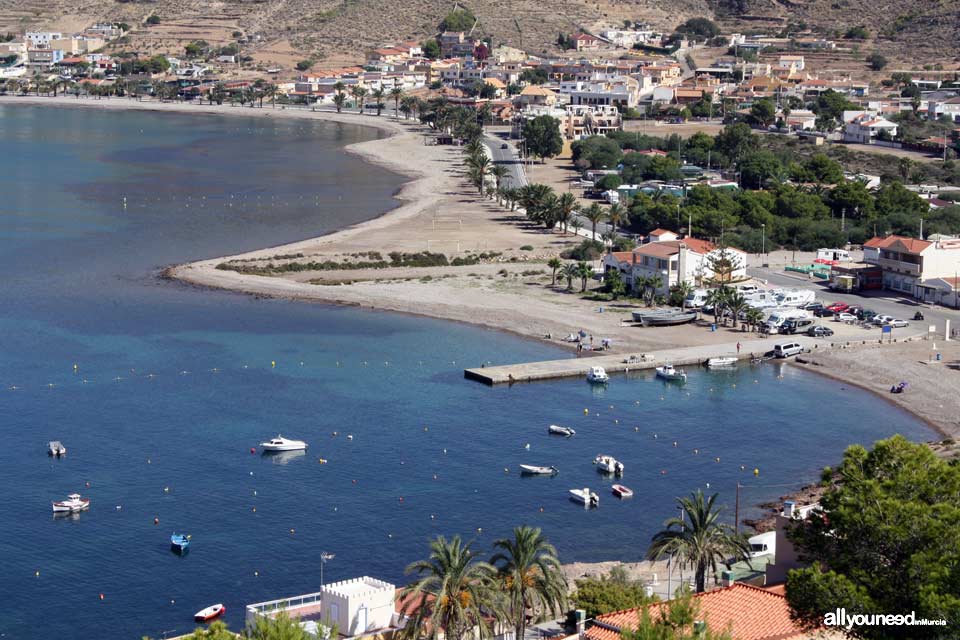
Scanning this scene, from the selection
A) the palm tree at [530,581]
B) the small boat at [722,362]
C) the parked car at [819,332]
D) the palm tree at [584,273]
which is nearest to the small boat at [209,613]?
the palm tree at [530,581]

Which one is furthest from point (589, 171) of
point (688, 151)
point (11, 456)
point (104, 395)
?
point (11, 456)

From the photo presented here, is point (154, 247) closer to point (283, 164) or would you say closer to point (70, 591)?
point (283, 164)

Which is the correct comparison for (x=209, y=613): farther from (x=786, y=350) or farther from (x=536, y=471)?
(x=786, y=350)

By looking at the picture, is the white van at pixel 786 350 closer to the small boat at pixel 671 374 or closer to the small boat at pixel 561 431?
the small boat at pixel 671 374

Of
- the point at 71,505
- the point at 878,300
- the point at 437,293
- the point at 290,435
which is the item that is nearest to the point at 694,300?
the point at 878,300

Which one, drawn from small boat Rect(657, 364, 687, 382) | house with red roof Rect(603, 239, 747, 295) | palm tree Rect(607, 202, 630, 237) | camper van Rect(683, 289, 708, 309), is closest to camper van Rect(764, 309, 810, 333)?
camper van Rect(683, 289, 708, 309)

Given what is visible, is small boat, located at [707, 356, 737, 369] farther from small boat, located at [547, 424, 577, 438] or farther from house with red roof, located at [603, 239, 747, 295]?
small boat, located at [547, 424, 577, 438]
